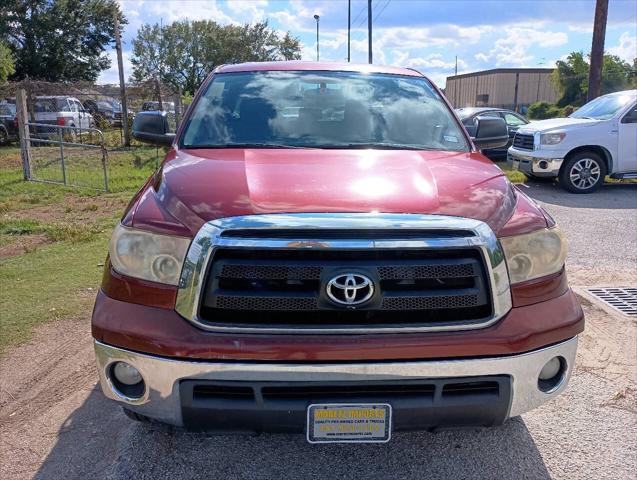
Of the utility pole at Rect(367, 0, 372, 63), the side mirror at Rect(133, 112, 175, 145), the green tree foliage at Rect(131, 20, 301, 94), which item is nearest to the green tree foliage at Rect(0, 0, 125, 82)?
the green tree foliage at Rect(131, 20, 301, 94)

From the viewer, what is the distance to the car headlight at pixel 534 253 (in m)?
2.36

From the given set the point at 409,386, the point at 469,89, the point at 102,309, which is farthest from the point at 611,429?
the point at 469,89

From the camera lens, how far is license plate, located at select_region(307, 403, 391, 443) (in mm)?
2201

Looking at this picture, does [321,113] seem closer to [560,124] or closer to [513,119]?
[560,124]

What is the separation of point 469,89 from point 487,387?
2564 inches

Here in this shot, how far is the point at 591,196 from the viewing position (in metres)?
10.3

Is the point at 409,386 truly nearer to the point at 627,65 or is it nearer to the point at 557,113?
the point at 557,113

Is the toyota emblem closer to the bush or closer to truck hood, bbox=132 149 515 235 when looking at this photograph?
truck hood, bbox=132 149 515 235

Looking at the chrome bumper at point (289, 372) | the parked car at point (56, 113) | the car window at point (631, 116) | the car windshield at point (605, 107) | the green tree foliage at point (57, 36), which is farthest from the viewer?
the green tree foliage at point (57, 36)

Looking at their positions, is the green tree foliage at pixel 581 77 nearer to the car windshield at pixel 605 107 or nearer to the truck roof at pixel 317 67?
the car windshield at pixel 605 107

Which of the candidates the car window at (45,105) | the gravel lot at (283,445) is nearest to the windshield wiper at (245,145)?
the gravel lot at (283,445)

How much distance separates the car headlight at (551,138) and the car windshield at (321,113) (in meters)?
7.10

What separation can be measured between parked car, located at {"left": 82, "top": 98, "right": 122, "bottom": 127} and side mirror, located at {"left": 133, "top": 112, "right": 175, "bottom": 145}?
63.9ft

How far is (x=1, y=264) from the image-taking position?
5.86 metres
